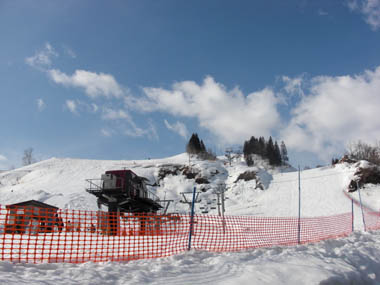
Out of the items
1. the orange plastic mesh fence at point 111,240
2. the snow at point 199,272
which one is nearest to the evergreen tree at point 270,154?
the orange plastic mesh fence at point 111,240

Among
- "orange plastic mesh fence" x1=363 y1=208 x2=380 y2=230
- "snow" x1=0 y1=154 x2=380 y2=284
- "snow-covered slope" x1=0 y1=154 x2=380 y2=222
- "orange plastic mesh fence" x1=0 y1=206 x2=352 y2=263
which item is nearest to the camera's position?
"snow" x1=0 y1=154 x2=380 y2=284

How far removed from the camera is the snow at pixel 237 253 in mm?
4566

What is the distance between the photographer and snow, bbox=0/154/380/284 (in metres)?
4.57

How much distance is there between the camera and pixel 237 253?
22.5 ft

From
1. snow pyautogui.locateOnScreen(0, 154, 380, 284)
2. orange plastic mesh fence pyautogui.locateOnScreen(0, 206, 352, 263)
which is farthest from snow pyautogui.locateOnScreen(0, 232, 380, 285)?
orange plastic mesh fence pyautogui.locateOnScreen(0, 206, 352, 263)

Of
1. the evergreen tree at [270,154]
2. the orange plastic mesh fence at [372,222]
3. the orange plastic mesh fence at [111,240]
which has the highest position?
the evergreen tree at [270,154]

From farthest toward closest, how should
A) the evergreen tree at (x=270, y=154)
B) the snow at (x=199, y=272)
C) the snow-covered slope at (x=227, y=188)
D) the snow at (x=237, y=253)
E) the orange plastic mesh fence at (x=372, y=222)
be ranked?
the evergreen tree at (x=270, y=154) < the snow-covered slope at (x=227, y=188) < the orange plastic mesh fence at (x=372, y=222) < the snow at (x=237, y=253) < the snow at (x=199, y=272)

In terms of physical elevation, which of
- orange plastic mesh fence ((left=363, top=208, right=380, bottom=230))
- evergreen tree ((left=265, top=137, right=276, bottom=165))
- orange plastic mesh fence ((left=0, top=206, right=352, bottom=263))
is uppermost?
evergreen tree ((left=265, top=137, right=276, bottom=165))

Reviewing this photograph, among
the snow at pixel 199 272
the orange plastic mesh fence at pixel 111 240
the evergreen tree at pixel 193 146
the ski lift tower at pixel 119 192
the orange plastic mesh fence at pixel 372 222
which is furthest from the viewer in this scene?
the evergreen tree at pixel 193 146

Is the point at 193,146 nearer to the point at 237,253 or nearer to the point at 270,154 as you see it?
the point at 270,154

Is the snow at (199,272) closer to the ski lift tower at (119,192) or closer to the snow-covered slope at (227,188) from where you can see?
the ski lift tower at (119,192)

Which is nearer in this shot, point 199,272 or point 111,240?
point 199,272

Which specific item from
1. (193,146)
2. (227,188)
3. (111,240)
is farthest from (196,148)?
(111,240)

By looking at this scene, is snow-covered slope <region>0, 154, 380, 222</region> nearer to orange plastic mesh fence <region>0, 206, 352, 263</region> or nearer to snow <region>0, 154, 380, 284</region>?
snow <region>0, 154, 380, 284</region>
